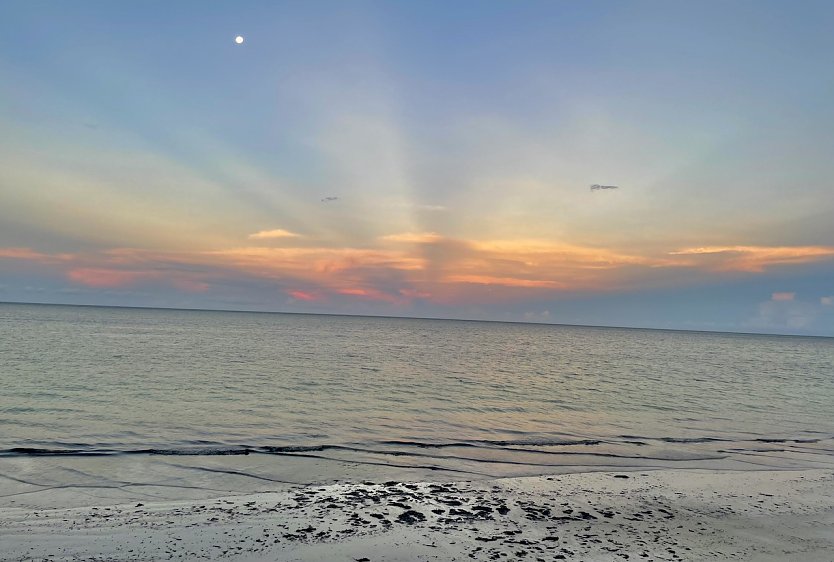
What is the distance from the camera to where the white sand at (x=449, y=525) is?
10500mm

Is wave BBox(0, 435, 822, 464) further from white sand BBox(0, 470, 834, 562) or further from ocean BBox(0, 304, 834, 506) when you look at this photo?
white sand BBox(0, 470, 834, 562)

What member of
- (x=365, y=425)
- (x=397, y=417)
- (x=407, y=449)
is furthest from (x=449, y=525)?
(x=397, y=417)

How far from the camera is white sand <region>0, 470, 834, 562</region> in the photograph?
1050 centimetres

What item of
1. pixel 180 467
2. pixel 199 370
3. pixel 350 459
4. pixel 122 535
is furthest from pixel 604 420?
pixel 199 370

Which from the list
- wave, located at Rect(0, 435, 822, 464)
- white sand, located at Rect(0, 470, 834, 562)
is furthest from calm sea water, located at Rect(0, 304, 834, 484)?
white sand, located at Rect(0, 470, 834, 562)

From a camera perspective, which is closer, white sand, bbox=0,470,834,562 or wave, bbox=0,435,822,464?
white sand, bbox=0,470,834,562

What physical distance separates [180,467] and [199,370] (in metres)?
33.4

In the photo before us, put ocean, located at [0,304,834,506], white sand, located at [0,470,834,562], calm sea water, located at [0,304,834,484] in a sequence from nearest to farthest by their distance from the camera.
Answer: white sand, located at [0,470,834,562] → ocean, located at [0,304,834,506] → calm sea water, located at [0,304,834,484]

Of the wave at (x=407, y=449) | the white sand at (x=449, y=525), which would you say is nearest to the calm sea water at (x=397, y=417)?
the wave at (x=407, y=449)

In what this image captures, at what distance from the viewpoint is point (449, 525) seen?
12219 mm

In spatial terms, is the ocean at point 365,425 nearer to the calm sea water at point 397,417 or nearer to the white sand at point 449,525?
the calm sea water at point 397,417

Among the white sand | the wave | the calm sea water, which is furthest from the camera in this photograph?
the calm sea water

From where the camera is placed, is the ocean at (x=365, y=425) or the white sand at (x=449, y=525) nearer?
the white sand at (x=449, y=525)

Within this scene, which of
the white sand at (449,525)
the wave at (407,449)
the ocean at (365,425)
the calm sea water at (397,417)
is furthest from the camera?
the calm sea water at (397,417)
